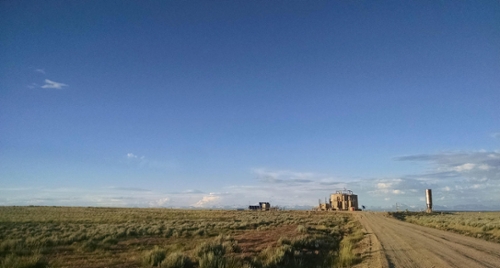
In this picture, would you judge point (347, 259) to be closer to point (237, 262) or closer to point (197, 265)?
point (237, 262)

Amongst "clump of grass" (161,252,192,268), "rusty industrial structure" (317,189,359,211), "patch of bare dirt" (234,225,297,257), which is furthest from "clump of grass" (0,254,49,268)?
"rusty industrial structure" (317,189,359,211)

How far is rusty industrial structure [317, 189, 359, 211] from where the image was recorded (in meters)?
107

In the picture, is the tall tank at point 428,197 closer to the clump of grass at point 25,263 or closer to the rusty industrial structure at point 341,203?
the rusty industrial structure at point 341,203

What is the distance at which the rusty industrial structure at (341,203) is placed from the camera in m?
107

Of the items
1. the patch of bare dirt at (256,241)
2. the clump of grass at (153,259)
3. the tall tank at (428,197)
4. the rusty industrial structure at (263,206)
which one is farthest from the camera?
the rusty industrial structure at (263,206)

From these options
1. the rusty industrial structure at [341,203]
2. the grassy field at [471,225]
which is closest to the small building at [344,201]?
the rusty industrial structure at [341,203]

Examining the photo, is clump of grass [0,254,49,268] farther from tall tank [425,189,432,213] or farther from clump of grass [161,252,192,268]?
tall tank [425,189,432,213]

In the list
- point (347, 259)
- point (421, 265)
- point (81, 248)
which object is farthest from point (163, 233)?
point (421, 265)

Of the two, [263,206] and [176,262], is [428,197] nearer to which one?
[263,206]

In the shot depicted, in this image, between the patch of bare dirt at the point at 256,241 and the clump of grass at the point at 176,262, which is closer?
the clump of grass at the point at 176,262

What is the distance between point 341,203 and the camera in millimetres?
110312

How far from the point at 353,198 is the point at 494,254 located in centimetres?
9829

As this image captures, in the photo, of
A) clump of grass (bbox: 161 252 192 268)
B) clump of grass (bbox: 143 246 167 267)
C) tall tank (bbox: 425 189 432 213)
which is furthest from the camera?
tall tank (bbox: 425 189 432 213)

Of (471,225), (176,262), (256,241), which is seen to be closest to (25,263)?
(176,262)
